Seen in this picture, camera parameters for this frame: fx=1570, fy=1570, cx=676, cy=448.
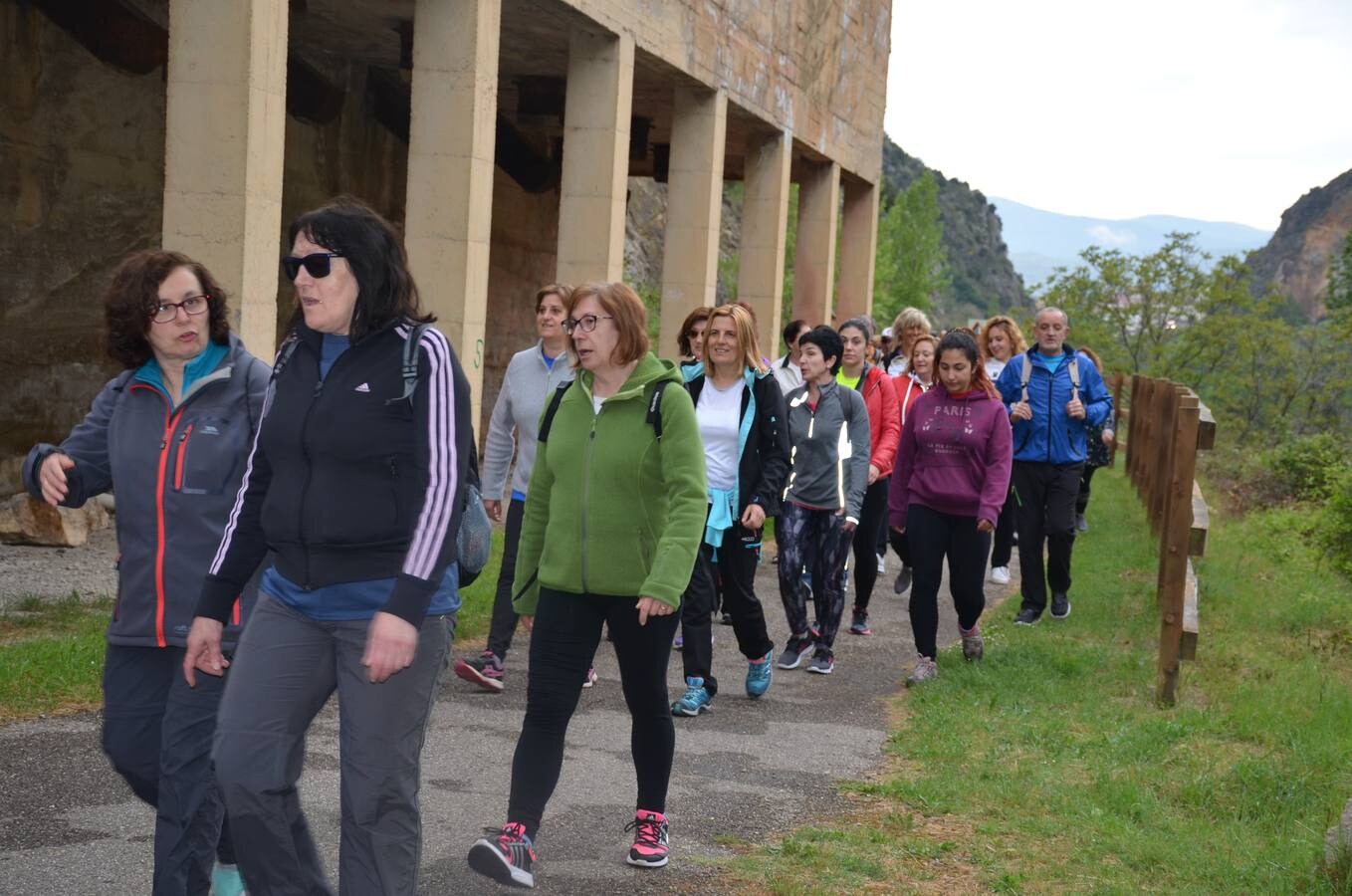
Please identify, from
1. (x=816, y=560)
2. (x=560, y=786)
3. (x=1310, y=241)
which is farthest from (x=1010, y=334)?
(x=1310, y=241)

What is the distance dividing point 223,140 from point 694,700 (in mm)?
5059

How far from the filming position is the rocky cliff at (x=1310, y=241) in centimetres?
11662

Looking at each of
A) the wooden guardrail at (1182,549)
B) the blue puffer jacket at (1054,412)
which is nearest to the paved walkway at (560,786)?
the wooden guardrail at (1182,549)

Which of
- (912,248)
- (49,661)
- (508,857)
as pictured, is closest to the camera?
(508,857)

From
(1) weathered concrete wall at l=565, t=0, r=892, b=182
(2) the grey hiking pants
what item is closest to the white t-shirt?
(2) the grey hiking pants

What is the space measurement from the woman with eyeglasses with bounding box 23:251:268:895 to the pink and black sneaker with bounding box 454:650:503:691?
3.56m

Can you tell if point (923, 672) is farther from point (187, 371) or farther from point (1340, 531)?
point (1340, 531)

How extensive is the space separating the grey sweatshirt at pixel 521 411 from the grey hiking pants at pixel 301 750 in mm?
3975

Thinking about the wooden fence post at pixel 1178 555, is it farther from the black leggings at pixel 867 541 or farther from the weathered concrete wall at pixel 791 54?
the weathered concrete wall at pixel 791 54

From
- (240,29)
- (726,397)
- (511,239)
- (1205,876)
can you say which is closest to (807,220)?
(511,239)

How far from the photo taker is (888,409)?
1073 centimetres

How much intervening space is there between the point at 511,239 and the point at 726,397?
16923 millimetres

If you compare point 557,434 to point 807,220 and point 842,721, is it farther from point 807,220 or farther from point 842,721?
point 807,220

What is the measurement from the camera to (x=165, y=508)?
4184 millimetres
